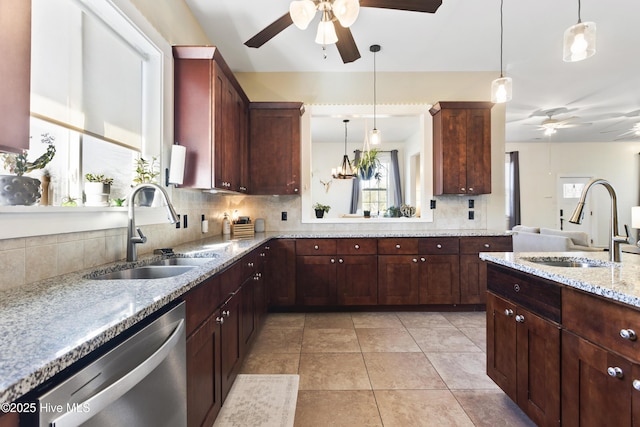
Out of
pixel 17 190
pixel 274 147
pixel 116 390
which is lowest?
pixel 116 390

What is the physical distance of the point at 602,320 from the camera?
116 centimetres

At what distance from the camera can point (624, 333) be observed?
1058mm

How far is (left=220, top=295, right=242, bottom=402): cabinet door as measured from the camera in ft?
5.77

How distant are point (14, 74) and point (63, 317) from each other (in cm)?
69

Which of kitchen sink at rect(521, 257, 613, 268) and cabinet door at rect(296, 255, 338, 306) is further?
cabinet door at rect(296, 255, 338, 306)

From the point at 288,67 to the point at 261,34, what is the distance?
1.58 metres

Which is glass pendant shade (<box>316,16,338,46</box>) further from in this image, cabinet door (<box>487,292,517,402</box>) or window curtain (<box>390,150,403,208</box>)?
window curtain (<box>390,150,403,208</box>)

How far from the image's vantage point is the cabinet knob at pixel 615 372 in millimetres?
1072

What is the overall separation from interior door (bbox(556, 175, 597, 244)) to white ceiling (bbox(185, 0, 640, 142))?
3.62m

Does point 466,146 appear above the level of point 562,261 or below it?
above

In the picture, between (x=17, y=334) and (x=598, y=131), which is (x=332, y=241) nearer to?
(x=17, y=334)

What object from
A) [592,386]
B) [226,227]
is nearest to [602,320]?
[592,386]

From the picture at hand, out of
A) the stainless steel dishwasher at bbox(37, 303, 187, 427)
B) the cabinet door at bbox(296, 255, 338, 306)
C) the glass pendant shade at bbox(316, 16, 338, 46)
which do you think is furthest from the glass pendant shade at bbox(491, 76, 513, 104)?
the stainless steel dishwasher at bbox(37, 303, 187, 427)

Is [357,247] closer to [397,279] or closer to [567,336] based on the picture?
[397,279]
